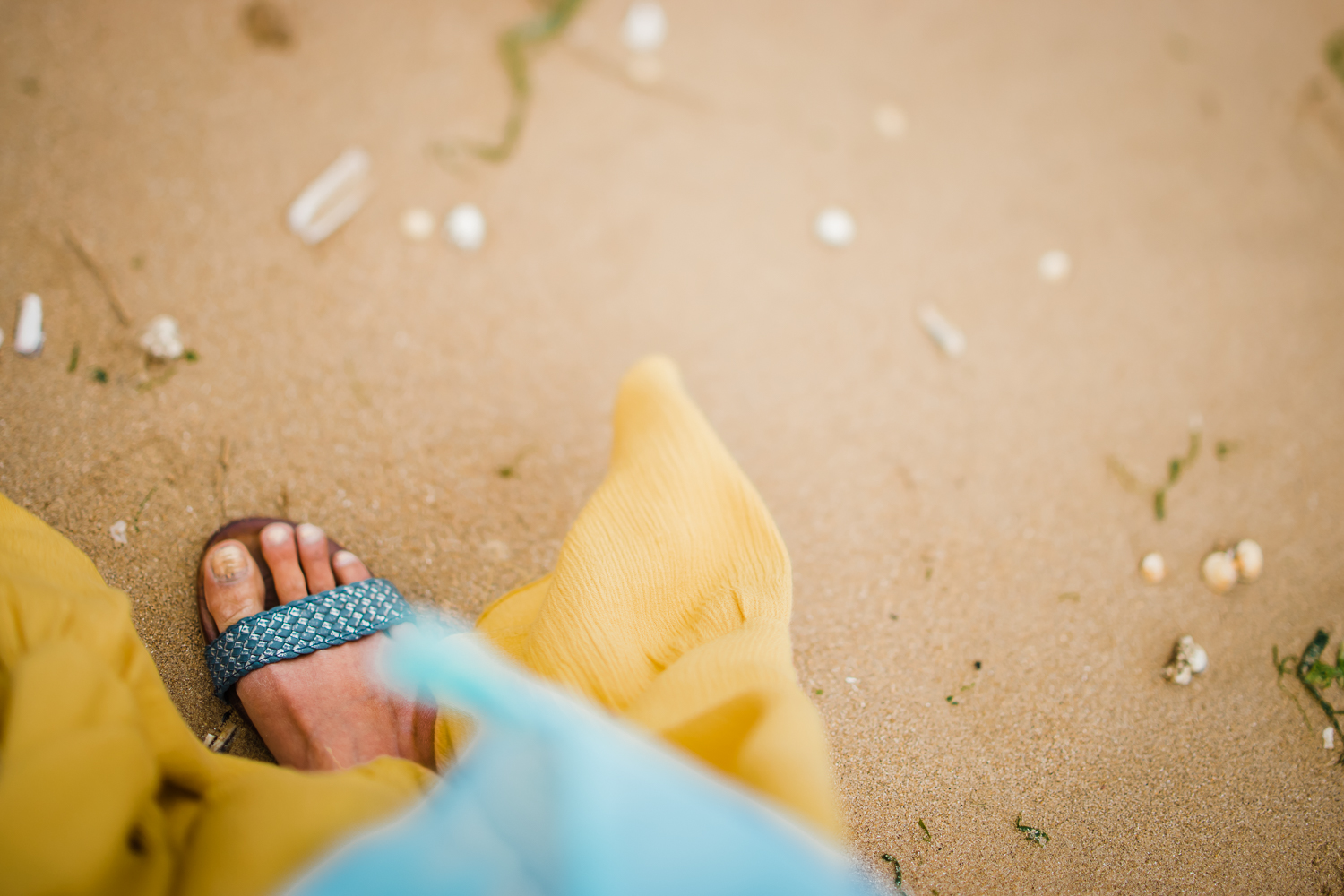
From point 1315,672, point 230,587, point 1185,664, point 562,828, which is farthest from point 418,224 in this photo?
point 1315,672

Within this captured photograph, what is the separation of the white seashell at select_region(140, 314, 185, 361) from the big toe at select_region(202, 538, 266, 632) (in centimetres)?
49

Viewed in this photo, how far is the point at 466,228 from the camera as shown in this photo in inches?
67.9

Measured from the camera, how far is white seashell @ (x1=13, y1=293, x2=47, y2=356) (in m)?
Result: 1.49

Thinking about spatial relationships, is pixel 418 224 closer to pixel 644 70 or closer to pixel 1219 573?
pixel 644 70

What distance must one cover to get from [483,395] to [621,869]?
1252 mm

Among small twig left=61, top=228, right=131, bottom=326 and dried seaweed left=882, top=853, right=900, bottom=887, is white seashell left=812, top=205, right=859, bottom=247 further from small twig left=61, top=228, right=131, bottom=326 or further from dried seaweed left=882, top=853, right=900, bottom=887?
small twig left=61, top=228, right=131, bottom=326

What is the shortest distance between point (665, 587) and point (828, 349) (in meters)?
0.97

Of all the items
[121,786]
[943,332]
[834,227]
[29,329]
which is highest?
[834,227]

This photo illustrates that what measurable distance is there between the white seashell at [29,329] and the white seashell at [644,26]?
157cm

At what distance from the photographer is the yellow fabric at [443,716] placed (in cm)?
67

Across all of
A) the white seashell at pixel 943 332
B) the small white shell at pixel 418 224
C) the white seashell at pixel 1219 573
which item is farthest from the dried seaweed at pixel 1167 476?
the small white shell at pixel 418 224

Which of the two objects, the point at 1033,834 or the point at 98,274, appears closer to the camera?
the point at 1033,834

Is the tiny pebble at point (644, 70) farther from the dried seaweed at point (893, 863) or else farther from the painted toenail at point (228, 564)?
the dried seaweed at point (893, 863)

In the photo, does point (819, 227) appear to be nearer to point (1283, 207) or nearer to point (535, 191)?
point (535, 191)
